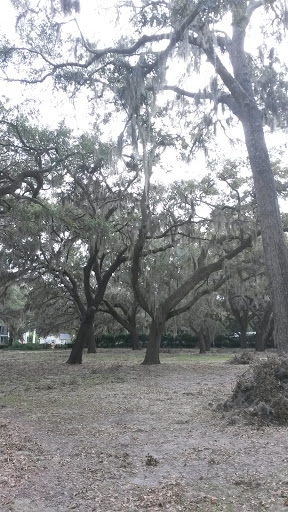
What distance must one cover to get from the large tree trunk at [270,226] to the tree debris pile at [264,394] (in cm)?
96

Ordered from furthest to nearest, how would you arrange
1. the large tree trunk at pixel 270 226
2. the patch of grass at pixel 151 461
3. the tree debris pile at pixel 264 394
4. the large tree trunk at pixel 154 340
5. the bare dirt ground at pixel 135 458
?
the large tree trunk at pixel 154 340 → the large tree trunk at pixel 270 226 → the tree debris pile at pixel 264 394 → the patch of grass at pixel 151 461 → the bare dirt ground at pixel 135 458

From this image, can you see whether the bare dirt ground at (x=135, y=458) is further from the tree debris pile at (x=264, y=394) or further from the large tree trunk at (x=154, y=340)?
the large tree trunk at (x=154, y=340)

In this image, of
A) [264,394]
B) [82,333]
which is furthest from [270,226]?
[82,333]

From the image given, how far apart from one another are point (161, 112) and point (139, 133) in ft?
9.88

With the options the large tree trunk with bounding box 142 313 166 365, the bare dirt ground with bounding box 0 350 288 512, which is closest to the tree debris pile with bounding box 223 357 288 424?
the bare dirt ground with bounding box 0 350 288 512

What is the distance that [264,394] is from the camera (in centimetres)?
648

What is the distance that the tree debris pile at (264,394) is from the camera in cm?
609

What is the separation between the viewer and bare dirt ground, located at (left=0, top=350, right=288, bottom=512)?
3.48 meters

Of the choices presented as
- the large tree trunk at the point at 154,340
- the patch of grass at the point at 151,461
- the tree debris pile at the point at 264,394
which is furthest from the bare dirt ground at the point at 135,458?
the large tree trunk at the point at 154,340

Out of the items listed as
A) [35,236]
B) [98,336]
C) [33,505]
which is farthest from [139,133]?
[98,336]

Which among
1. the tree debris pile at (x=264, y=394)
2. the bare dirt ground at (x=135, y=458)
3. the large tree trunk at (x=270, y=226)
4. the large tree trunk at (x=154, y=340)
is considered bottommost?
the bare dirt ground at (x=135, y=458)

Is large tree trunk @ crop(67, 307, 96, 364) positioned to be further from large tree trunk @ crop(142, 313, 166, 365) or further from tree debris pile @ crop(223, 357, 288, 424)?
tree debris pile @ crop(223, 357, 288, 424)

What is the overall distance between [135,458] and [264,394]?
2525 millimetres

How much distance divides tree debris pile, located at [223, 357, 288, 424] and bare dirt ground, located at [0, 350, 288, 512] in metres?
0.34
